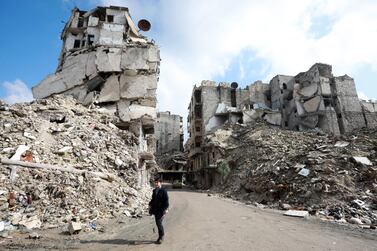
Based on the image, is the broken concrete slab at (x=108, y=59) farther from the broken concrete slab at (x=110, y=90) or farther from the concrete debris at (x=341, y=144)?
the concrete debris at (x=341, y=144)

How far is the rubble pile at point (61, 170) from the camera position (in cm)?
742

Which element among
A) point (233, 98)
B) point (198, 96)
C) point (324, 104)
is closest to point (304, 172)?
point (324, 104)

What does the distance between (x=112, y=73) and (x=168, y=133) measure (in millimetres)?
35696

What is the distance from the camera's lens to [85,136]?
1330 centimetres

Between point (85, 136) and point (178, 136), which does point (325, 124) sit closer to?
point (178, 136)

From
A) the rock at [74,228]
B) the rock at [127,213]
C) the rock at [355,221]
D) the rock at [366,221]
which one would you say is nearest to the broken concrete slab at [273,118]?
the rock at [366,221]

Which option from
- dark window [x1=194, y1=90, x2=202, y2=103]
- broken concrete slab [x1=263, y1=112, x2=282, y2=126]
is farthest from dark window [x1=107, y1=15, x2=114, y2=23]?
broken concrete slab [x1=263, y1=112, x2=282, y2=126]

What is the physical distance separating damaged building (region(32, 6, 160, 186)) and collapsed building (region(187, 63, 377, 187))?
1682 centimetres

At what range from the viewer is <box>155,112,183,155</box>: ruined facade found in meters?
56.2

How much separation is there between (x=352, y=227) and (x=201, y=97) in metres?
37.5

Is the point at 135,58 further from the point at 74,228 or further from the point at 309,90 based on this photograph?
the point at 309,90

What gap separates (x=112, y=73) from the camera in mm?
22750

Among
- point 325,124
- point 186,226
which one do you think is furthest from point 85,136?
point 325,124

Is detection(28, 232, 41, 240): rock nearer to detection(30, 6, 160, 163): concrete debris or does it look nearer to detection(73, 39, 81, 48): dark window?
detection(30, 6, 160, 163): concrete debris
